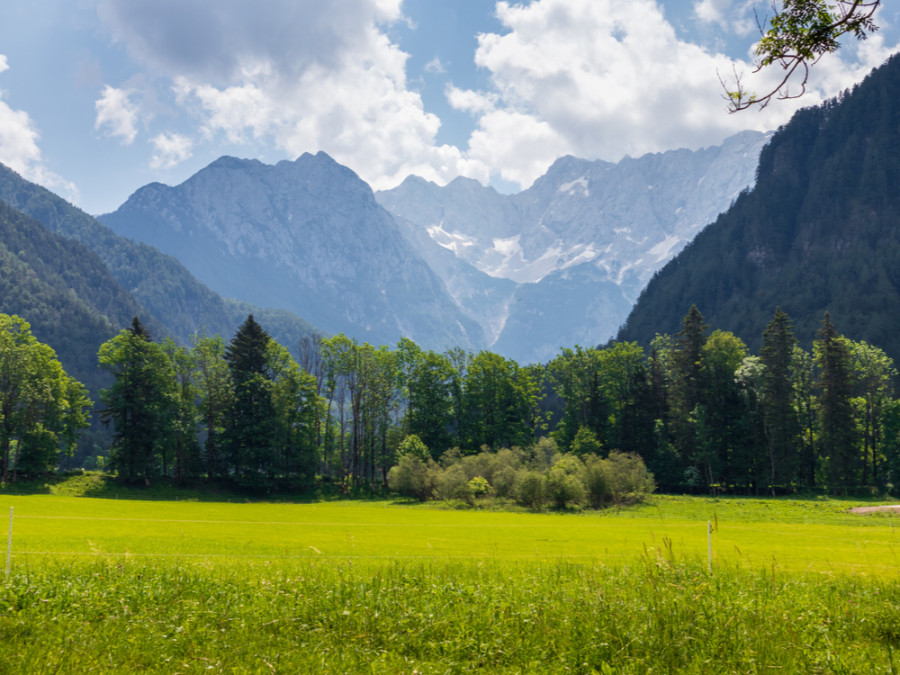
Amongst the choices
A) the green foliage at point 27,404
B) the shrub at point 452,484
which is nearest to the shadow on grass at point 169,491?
the green foliage at point 27,404

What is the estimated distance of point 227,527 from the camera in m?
27.5

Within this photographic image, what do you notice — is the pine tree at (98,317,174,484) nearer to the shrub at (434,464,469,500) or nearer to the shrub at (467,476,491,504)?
the shrub at (434,464,469,500)

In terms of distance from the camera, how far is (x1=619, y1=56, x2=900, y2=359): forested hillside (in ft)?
436

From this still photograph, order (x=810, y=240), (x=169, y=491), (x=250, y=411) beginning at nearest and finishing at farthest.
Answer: (x=169, y=491) < (x=250, y=411) < (x=810, y=240)

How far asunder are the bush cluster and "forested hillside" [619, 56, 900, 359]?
95.5 m

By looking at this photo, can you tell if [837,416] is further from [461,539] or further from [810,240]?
[810,240]

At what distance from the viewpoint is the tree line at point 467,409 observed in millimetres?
59531

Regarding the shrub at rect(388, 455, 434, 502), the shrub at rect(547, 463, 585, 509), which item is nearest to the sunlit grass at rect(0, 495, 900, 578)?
the shrub at rect(547, 463, 585, 509)

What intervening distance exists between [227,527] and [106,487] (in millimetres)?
37235

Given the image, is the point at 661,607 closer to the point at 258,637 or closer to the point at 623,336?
the point at 258,637

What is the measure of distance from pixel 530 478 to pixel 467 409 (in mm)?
25544

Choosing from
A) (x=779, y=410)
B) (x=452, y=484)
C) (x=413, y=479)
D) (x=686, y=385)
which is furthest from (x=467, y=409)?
(x=779, y=410)

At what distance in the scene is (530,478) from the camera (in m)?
47.1

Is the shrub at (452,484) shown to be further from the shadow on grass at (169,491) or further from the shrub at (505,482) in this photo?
the shadow on grass at (169,491)
